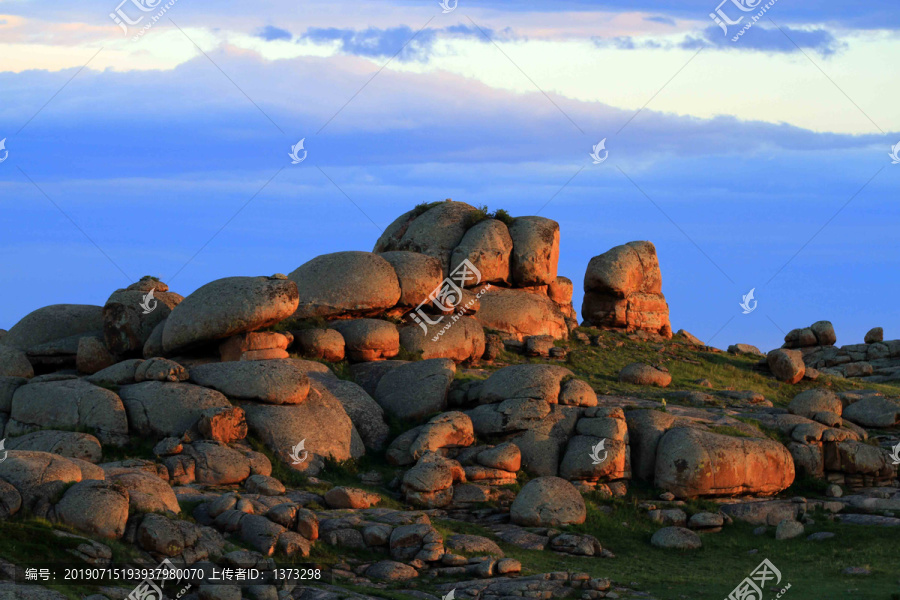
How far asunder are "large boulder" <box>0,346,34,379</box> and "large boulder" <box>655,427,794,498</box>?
2308 centimetres

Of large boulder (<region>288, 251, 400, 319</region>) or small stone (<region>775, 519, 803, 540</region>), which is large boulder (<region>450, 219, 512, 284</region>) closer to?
large boulder (<region>288, 251, 400, 319</region>)

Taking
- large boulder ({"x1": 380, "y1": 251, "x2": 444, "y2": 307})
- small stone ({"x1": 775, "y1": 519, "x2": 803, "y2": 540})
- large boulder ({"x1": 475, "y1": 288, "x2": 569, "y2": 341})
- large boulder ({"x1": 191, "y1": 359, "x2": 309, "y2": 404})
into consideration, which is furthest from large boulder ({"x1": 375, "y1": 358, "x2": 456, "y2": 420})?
small stone ({"x1": 775, "y1": 519, "x2": 803, "y2": 540})

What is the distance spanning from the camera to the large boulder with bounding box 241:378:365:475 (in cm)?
2927

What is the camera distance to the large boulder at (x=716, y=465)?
30500 mm

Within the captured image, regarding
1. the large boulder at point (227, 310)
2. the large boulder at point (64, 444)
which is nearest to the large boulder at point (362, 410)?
the large boulder at point (227, 310)

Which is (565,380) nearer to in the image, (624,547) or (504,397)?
(504,397)

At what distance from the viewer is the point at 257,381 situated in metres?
30.3

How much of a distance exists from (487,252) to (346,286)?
8814 millimetres

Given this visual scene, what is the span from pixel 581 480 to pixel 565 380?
13.6 feet

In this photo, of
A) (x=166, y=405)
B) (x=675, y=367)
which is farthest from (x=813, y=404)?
(x=166, y=405)

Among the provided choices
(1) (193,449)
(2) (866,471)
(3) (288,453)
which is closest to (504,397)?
(3) (288,453)

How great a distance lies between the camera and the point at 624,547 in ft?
86.0

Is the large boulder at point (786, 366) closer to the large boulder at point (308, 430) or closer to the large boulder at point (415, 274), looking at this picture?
the large boulder at point (415, 274)

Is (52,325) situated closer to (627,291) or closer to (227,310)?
(227,310)
